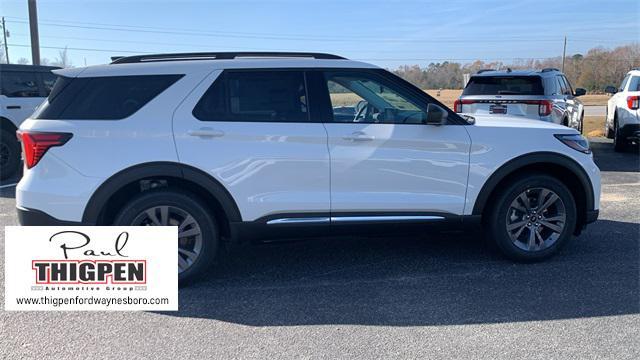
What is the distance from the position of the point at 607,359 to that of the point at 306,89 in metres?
2.82

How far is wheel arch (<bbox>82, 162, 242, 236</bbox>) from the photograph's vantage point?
3965 millimetres

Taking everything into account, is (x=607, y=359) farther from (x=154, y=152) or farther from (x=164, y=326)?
(x=154, y=152)

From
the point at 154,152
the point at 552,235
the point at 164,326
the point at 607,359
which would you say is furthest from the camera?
the point at 552,235

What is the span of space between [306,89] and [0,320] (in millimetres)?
2807

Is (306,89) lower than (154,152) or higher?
higher

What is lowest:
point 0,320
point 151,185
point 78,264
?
point 0,320

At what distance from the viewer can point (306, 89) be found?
427cm

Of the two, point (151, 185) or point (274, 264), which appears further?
point (274, 264)

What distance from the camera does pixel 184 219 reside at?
13.5ft

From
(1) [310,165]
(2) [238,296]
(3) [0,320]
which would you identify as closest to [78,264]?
(3) [0,320]

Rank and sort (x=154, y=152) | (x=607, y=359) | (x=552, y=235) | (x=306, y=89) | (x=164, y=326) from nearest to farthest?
(x=607, y=359) < (x=164, y=326) < (x=154, y=152) < (x=306, y=89) < (x=552, y=235)

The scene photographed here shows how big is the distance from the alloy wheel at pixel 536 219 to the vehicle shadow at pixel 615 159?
5.88 meters

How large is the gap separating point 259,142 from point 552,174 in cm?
267

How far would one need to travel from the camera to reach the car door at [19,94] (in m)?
8.96
